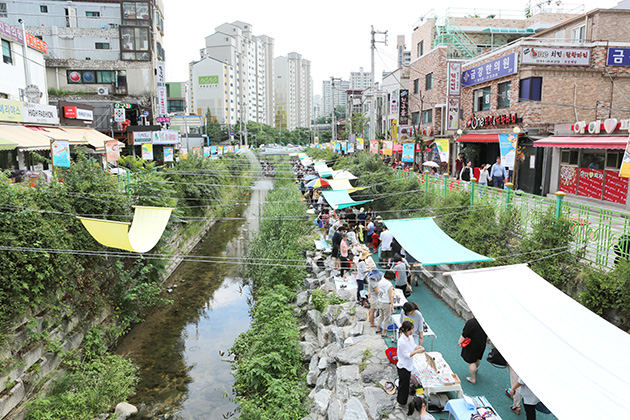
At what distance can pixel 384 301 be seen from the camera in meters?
8.52

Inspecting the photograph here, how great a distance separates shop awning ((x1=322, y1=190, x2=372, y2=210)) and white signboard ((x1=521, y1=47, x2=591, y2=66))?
9373 mm

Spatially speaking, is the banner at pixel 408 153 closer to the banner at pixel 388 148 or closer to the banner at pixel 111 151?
the banner at pixel 388 148

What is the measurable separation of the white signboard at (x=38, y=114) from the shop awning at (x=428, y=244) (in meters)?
18.3

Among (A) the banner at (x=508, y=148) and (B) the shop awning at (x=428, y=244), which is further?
(A) the banner at (x=508, y=148)

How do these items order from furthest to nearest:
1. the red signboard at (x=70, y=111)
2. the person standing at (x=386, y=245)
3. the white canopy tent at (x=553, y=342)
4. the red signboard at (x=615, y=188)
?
the red signboard at (x=70, y=111) < the red signboard at (x=615, y=188) < the person standing at (x=386, y=245) < the white canopy tent at (x=553, y=342)

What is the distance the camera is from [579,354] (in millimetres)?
5199

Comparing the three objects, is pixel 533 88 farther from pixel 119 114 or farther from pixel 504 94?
pixel 119 114

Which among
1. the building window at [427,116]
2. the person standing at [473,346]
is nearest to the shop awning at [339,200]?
the person standing at [473,346]

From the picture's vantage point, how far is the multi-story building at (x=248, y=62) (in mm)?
93062

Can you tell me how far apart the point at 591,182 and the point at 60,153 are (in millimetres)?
16839

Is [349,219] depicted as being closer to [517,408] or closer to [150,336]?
[150,336]

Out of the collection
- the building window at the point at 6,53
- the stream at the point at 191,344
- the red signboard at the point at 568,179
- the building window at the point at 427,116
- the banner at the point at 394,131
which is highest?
the building window at the point at 6,53

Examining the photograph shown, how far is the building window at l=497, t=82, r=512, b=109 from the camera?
Answer: 1953cm

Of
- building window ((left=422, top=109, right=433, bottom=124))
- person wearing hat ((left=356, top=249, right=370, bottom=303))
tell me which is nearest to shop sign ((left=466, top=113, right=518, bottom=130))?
building window ((left=422, top=109, right=433, bottom=124))
